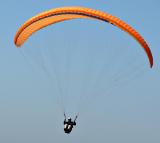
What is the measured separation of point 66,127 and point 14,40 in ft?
24.9

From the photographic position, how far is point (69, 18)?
42.2 m

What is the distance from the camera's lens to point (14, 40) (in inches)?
1758

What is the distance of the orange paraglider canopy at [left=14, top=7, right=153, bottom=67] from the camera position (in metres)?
39.8

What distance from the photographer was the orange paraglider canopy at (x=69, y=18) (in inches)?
1565

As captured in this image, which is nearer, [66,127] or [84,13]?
[84,13]

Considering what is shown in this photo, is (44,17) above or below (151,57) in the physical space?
above

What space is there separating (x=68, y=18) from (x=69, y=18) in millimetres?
145

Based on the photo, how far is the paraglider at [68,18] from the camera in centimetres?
3978

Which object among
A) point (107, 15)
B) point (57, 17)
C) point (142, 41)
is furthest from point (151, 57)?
point (57, 17)

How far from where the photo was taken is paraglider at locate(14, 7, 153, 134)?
3978 centimetres

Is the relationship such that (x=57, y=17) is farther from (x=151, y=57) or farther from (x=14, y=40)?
(x=151, y=57)

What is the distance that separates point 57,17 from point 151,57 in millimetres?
7140

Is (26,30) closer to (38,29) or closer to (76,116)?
(38,29)

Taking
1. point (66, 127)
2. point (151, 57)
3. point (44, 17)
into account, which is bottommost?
point (66, 127)
